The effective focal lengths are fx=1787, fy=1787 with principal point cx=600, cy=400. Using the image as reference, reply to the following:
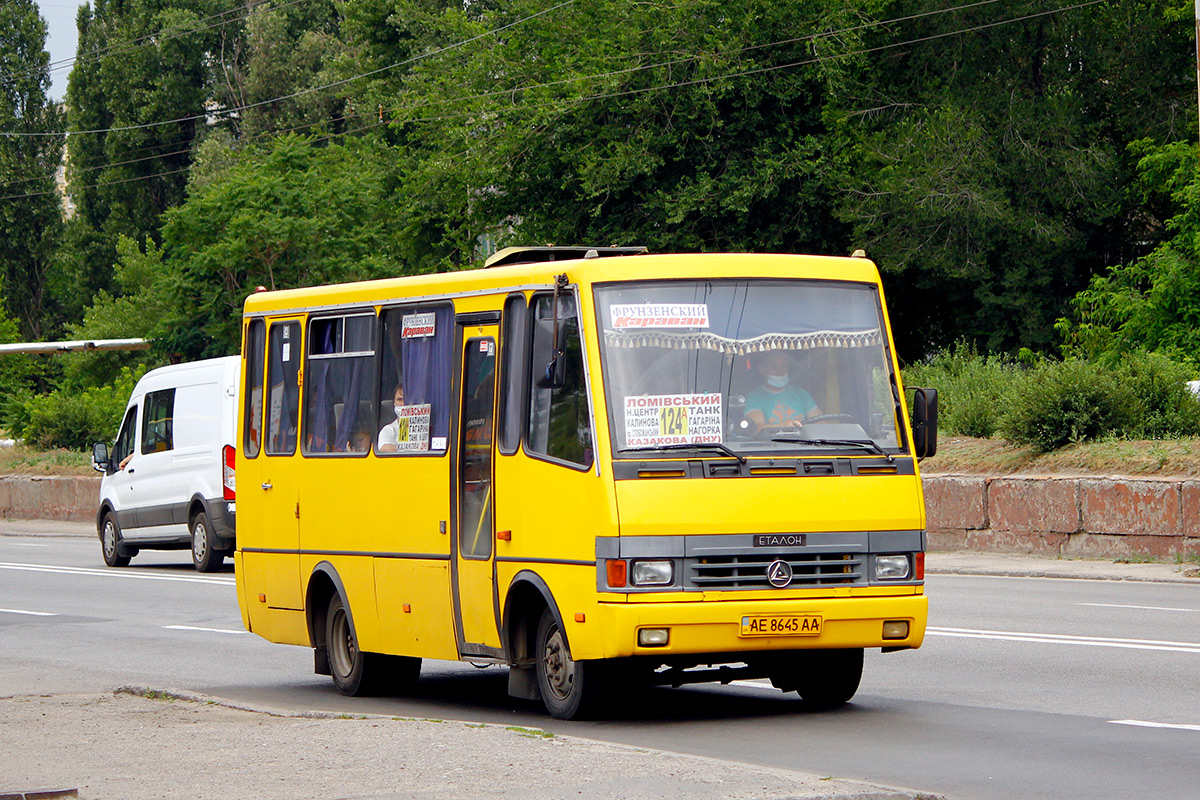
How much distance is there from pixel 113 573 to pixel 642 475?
16.5 metres

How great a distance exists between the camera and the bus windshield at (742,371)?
9.23 metres

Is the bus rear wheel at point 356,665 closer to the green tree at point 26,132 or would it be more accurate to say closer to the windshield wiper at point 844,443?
the windshield wiper at point 844,443

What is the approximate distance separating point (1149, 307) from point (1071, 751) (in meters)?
30.1

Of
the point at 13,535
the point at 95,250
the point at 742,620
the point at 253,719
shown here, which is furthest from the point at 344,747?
the point at 95,250

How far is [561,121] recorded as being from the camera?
43.8 meters

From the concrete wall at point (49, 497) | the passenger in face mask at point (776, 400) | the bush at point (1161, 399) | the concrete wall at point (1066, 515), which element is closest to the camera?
the passenger in face mask at point (776, 400)

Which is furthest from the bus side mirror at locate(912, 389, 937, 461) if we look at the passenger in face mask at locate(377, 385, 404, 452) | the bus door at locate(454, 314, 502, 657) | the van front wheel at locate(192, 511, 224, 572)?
the van front wheel at locate(192, 511, 224, 572)

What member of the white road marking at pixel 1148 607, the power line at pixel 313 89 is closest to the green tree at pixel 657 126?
the power line at pixel 313 89

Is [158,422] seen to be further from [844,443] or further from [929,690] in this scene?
[844,443]

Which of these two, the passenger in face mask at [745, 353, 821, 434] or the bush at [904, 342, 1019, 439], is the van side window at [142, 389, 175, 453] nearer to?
the bush at [904, 342, 1019, 439]

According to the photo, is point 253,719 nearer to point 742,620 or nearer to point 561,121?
point 742,620

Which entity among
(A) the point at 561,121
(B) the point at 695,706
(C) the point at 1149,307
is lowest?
(B) the point at 695,706

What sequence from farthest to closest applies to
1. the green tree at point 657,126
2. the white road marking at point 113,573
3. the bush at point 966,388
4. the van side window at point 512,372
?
1. the green tree at point 657,126
2. the bush at point 966,388
3. the white road marking at point 113,573
4. the van side window at point 512,372

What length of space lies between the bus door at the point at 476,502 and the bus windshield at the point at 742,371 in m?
1.04
